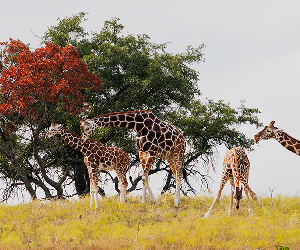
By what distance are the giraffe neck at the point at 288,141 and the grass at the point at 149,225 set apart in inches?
96.7

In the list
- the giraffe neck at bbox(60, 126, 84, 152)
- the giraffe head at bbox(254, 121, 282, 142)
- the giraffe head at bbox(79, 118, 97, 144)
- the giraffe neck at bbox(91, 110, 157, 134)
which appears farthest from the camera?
the giraffe neck at bbox(60, 126, 84, 152)

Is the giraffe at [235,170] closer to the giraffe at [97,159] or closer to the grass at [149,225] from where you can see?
the grass at [149,225]

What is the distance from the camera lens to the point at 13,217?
1552 cm

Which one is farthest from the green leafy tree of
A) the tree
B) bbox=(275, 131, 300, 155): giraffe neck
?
bbox=(275, 131, 300, 155): giraffe neck

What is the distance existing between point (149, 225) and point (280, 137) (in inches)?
239

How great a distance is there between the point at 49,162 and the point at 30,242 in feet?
39.8

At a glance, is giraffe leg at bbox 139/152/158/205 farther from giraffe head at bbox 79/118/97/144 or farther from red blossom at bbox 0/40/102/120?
red blossom at bbox 0/40/102/120

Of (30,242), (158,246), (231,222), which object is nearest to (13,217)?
(30,242)

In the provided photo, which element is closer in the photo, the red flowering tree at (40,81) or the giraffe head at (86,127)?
the giraffe head at (86,127)

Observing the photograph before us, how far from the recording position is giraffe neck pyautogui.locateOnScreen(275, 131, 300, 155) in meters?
15.4

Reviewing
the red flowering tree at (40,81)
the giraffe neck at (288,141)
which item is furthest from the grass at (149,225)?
the red flowering tree at (40,81)

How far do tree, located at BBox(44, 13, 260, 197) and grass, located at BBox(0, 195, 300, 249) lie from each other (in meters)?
5.99

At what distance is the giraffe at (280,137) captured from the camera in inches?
597

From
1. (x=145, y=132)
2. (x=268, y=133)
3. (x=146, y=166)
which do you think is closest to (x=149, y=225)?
(x=146, y=166)
